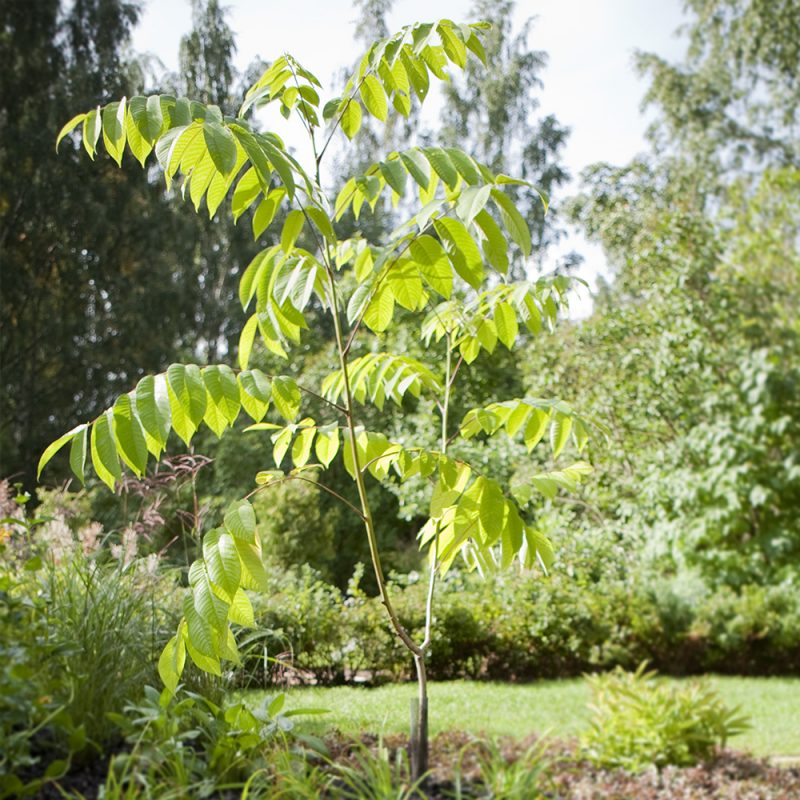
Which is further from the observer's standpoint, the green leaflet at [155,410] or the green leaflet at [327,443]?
the green leaflet at [327,443]

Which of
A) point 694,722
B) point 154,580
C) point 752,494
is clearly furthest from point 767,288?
point 154,580

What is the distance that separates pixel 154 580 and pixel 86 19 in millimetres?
11236

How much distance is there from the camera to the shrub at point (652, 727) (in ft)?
11.3

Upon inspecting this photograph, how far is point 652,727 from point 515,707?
1.69m

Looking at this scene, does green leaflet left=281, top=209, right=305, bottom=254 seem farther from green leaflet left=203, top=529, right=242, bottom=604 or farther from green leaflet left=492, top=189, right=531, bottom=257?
green leaflet left=203, top=529, right=242, bottom=604

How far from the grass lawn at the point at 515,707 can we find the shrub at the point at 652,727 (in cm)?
55

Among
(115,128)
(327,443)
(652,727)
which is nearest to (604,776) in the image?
(652,727)

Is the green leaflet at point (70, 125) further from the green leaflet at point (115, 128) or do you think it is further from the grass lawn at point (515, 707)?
the grass lawn at point (515, 707)

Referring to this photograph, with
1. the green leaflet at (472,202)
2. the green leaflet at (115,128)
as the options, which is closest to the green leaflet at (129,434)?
the green leaflet at (115,128)

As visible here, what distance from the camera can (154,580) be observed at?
301cm

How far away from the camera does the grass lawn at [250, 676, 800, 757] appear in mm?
4284

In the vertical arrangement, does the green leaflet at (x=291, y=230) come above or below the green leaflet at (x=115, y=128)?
below

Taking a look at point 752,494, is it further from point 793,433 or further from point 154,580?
point 154,580

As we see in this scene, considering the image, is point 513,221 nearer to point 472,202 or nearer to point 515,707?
point 472,202
